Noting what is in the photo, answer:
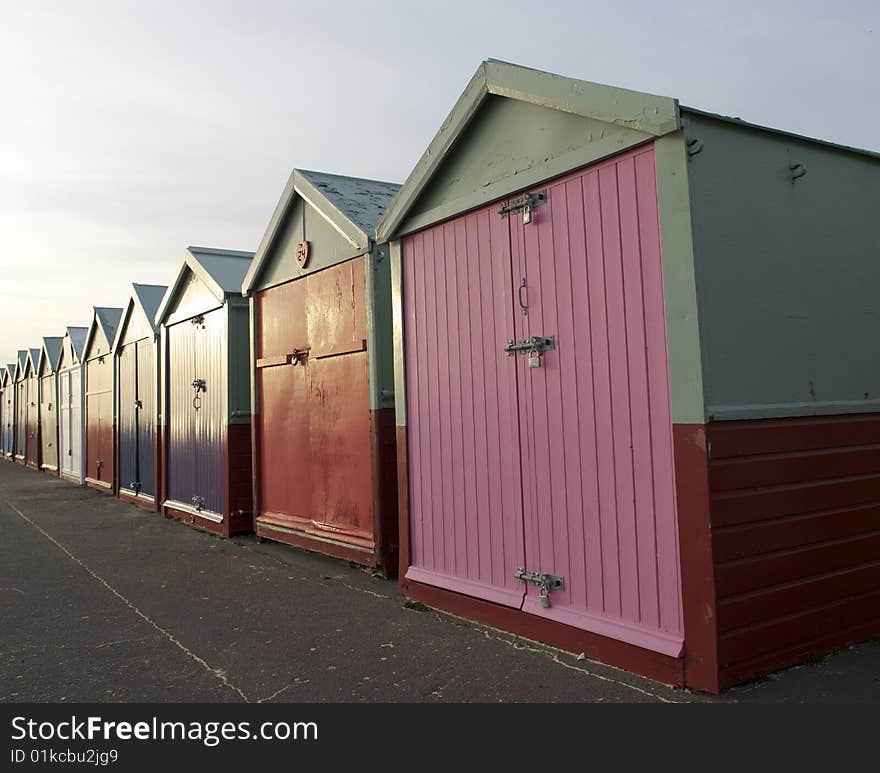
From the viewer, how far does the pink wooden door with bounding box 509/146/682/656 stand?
4082 millimetres

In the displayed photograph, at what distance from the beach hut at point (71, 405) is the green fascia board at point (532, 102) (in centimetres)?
1494

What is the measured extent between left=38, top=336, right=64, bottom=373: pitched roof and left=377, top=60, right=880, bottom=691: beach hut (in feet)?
63.4

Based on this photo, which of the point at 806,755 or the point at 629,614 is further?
the point at 629,614

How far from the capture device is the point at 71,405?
19.7 m

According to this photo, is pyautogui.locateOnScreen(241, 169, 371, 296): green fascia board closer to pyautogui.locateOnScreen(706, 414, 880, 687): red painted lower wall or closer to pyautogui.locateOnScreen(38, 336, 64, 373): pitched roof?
pyautogui.locateOnScreen(706, 414, 880, 687): red painted lower wall

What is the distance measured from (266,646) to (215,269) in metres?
6.64

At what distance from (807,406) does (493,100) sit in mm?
2866

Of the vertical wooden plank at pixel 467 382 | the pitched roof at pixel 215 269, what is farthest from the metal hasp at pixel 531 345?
the pitched roof at pixel 215 269

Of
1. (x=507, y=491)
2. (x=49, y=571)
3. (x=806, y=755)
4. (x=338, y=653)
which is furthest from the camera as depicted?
(x=49, y=571)

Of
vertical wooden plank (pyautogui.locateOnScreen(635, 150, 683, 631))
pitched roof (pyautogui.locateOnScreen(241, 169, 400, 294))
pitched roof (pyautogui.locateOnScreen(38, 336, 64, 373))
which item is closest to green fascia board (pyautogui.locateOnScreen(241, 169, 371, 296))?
pitched roof (pyautogui.locateOnScreen(241, 169, 400, 294))

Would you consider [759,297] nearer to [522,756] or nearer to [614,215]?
[614,215]

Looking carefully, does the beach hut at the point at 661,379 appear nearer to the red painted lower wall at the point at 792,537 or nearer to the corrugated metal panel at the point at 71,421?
the red painted lower wall at the point at 792,537

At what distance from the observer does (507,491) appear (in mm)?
5141

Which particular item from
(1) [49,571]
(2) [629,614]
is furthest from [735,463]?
(1) [49,571]
